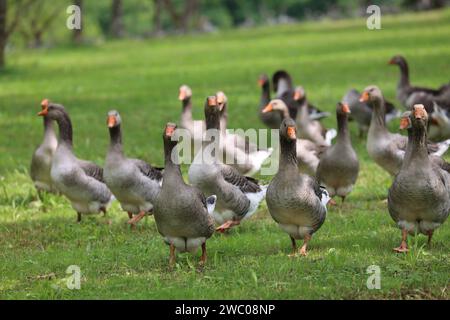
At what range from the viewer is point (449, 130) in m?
15.1

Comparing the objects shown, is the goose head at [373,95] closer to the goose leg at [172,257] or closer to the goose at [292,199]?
the goose at [292,199]

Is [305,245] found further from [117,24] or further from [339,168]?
[117,24]

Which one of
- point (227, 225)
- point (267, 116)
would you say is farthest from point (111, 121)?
point (267, 116)

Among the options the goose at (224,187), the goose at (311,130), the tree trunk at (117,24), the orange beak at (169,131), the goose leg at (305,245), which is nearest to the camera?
the orange beak at (169,131)

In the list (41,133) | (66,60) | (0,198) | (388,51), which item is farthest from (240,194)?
(66,60)

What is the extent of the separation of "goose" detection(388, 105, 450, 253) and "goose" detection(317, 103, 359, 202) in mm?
2349

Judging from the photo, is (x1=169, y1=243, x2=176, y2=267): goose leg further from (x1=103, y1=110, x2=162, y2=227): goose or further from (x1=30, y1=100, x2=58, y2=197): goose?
(x1=30, y1=100, x2=58, y2=197): goose

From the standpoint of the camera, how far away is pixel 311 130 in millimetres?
15438

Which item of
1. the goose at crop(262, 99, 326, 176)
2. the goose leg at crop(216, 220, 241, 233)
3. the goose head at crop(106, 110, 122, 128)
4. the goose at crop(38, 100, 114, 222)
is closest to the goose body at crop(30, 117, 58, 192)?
the goose at crop(38, 100, 114, 222)

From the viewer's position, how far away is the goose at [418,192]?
9.09 m

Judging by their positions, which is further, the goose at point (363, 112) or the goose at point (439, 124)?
the goose at point (363, 112)

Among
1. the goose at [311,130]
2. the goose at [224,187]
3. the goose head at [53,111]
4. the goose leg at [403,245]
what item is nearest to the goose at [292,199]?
the goose leg at [403,245]

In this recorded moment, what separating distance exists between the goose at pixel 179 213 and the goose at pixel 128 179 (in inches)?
78.0

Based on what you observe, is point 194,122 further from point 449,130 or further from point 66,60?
point 66,60
